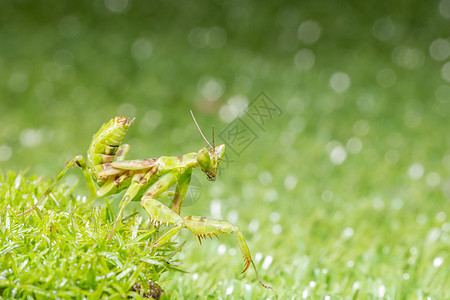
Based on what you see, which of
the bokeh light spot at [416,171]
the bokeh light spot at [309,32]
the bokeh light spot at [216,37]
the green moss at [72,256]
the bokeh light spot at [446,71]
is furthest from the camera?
the bokeh light spot at [309,32]

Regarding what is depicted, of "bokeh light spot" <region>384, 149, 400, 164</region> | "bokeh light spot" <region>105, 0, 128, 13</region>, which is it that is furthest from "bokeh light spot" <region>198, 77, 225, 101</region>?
"bokeh light spot" <region>105, 0, 128, 13</region>

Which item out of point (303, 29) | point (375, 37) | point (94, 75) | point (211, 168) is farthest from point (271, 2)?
point (211, 168)

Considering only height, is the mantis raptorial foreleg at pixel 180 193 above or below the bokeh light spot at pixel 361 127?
above

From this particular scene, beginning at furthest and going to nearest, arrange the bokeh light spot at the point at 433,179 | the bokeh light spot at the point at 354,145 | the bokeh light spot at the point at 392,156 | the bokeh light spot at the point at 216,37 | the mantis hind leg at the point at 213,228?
the bokeh light spot at the point at 216,37 → the bokeh light spot at the point at 354,145 → the bokeh light spot at the point at 392,156 → the bokeh light spot at the point at 433,179 → the mantis hind leg at the point at 213,228

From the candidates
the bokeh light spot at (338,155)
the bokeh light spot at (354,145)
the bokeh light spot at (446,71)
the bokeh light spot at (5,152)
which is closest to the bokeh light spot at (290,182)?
the bokeh light spot at (338,155)

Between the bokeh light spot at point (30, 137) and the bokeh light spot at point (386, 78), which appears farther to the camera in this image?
the bokeh light spot at point (386, 78)

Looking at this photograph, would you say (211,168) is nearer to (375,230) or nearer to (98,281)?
(98,281)

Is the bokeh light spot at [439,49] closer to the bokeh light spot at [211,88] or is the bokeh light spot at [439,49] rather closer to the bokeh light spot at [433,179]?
the bokeh light spot at [433,179]

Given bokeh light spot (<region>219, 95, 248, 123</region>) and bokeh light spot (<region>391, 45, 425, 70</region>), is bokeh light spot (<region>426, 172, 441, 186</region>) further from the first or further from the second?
bokeh light spot (<region>391, 45, 425, 70</region>)

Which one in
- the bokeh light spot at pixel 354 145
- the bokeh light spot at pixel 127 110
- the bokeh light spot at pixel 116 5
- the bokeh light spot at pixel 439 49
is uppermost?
the bokeh light spot at pixel 116 5
